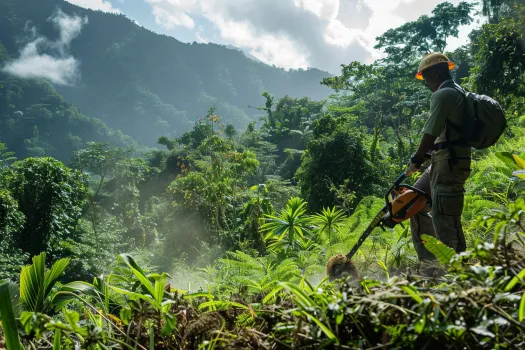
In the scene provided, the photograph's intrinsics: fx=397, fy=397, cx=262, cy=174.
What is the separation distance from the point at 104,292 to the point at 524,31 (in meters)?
12.0

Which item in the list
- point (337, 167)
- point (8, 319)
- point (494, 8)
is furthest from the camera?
point (494, 8)

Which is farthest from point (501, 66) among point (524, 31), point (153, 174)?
point (153, 174)

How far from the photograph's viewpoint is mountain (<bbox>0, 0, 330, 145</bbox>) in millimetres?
164000

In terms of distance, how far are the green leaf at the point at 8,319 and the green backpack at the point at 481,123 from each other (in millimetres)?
3249

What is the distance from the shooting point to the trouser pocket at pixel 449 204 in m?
3.21

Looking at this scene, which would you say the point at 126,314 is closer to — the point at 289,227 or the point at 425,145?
the point at 425,145

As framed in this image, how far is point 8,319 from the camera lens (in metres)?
0.75

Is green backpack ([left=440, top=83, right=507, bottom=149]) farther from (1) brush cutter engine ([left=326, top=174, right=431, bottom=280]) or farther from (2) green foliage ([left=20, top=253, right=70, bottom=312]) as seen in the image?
(2) green foliage ([left=20, top=253, right=70, bottom=312])

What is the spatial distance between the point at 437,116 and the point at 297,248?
11.6 feet

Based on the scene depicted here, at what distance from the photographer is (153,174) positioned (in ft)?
161

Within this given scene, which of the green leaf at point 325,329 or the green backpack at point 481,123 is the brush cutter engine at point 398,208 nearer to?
the green backpack at point 481,123

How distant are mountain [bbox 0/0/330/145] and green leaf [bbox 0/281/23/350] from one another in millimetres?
158981

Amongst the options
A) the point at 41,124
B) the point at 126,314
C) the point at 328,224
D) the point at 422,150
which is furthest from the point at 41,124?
the point at 126,314

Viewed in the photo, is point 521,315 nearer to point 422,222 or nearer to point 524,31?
point 422,222
